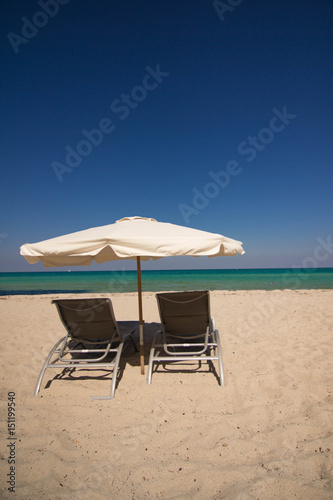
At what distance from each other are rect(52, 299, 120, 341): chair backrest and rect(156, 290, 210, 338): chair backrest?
690 mm

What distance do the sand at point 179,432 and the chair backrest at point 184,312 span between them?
1.83 ft

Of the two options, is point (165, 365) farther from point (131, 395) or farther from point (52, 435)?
point (52, 435)

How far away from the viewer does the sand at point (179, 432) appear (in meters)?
1.80

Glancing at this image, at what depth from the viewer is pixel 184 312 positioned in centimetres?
363

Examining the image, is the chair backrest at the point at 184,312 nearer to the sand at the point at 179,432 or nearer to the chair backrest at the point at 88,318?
the sand at the point at 179,432

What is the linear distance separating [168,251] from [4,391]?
2.58 meters

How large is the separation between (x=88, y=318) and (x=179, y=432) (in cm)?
176

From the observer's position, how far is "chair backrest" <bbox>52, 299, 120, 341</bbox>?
3387 mm

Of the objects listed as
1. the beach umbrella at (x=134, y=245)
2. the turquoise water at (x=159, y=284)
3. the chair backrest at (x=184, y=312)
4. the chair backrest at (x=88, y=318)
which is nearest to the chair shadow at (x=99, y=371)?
the chair backrest at (x=88, y=318)

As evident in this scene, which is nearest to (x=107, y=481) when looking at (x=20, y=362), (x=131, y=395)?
(x=131, y=395)

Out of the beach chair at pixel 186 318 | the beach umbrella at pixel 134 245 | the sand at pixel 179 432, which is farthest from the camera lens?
the beach chair at pixel 186 318

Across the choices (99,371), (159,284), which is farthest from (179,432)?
(159,284)

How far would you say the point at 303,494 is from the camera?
5.60 feet

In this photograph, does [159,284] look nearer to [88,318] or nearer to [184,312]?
[184,312]
